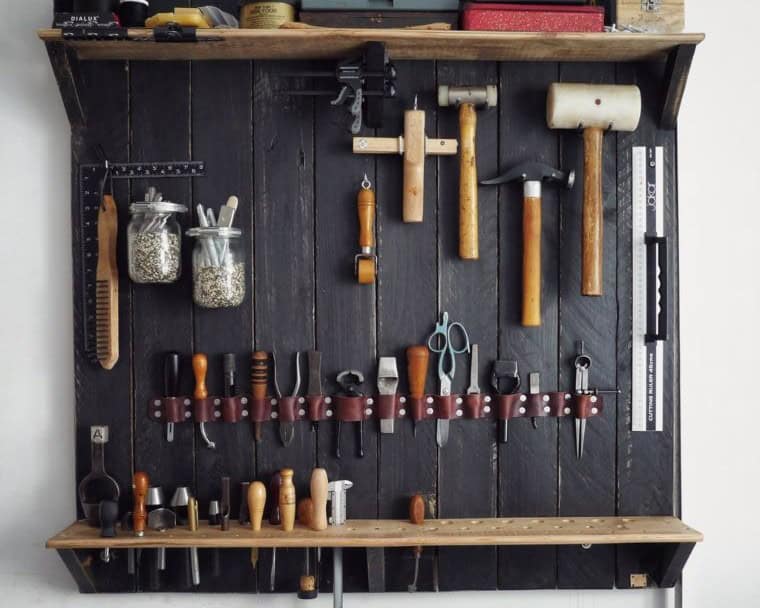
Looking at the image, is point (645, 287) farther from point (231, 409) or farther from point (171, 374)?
point (171, 374)

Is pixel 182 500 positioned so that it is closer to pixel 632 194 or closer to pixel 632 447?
pixel 632 447

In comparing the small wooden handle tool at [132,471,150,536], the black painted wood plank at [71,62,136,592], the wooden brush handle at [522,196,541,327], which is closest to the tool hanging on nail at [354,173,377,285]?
the wooden brush handle at [522,196,541,327]

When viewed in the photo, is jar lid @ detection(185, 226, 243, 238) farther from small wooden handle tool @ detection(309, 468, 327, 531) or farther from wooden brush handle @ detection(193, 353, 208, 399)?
small wooden handle tool @ detection(309, 468, 327, 531)

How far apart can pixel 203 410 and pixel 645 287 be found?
120 centimetres

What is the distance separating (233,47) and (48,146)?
586mm

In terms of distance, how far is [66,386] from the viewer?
2006 mm

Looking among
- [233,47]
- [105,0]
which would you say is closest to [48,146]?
[105,0]

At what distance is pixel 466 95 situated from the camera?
1897 millimetres

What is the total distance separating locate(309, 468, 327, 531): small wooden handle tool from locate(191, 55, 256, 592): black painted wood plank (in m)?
0.20

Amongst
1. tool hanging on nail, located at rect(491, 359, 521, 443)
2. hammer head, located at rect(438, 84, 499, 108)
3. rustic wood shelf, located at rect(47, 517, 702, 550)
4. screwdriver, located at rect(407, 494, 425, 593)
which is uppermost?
hammer head, located at rect(438, 84, 499, 108)

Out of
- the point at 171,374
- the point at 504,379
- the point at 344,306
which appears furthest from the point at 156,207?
the point at 504,379

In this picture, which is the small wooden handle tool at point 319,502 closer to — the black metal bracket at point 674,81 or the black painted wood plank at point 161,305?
the black painted wood plank at point 161,305

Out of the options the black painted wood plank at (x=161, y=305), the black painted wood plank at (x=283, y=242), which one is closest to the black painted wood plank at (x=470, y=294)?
the black painted wood plank at (x=283, y=242)

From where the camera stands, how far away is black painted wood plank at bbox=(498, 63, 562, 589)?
77.7 inches
